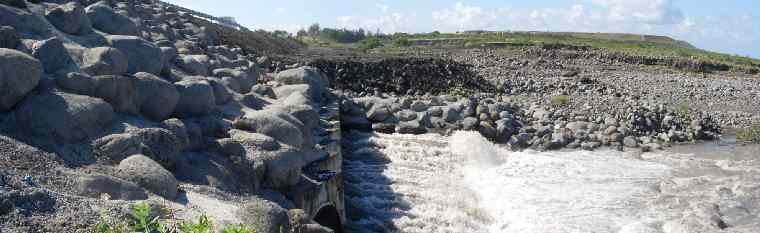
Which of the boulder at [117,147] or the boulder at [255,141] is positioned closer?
the boulder at [117,147]

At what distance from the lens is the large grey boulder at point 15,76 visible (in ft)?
23.6

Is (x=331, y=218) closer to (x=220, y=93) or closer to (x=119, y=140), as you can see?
(x=220, y=93)

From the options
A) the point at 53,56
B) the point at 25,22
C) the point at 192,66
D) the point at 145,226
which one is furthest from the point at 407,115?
the point at 145,226

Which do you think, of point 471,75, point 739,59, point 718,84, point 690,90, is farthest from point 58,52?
point 739,59

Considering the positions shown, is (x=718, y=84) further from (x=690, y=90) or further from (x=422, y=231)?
(x=422, y=231)

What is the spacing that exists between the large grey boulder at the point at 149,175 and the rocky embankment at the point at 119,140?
0.04 feet

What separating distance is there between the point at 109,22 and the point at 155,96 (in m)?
4.78

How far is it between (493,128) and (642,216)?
26.3ft

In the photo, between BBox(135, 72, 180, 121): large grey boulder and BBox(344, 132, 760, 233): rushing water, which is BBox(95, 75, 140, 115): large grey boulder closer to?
BBox(135, 72, 180, 121): large grey boulder

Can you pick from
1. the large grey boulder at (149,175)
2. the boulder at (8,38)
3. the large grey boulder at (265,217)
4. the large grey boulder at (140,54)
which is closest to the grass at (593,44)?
the large grey boulder at (140,54)

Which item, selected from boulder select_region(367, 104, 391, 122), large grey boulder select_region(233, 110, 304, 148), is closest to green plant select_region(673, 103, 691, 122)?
boulder select_region(367, 104, 391, 122)

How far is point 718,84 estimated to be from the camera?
3206cm

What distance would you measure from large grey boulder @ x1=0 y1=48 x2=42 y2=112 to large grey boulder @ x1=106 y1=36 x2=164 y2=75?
8.69 feet

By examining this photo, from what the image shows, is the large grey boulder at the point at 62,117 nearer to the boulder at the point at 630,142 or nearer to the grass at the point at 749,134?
the boulder at the point at 630,142
